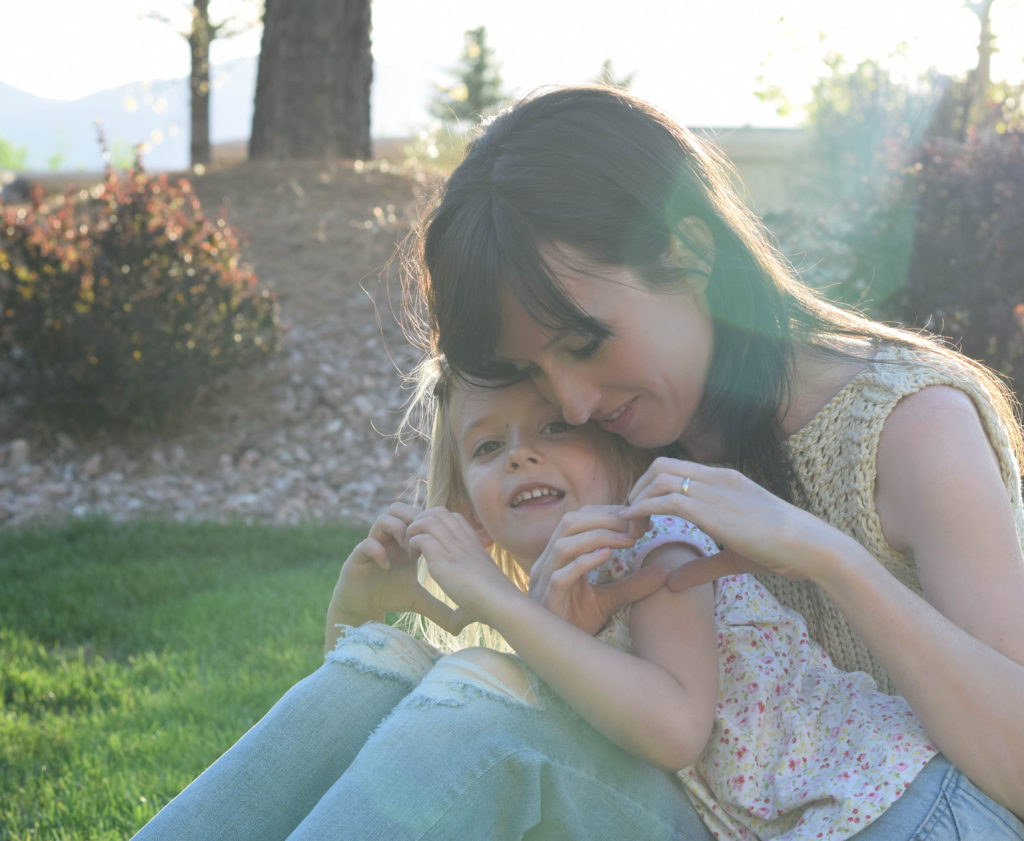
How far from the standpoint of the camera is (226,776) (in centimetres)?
194

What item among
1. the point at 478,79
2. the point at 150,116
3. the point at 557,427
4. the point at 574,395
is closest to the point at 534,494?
the point at 557,427

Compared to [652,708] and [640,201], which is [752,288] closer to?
[640,201]

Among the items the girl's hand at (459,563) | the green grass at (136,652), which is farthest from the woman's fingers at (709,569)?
the green grass at (136,652)

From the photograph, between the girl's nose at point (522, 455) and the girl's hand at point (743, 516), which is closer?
the girl's hand at point (743, 516)

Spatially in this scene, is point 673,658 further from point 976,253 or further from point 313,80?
point 313,80

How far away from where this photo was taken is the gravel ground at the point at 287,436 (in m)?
5.51

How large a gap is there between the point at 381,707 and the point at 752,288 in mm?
1047

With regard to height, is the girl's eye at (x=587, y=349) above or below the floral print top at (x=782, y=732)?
above

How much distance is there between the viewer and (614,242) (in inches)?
82.0

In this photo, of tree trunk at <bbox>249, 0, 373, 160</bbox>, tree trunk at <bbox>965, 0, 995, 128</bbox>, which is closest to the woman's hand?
tree trunk at <bbox>249, 0, 373, 160</bbox>

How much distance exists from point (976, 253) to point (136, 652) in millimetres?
4123

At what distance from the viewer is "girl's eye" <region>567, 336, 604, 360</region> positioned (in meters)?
2.07

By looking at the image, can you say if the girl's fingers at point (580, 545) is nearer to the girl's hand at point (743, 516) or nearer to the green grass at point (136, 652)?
the girl's hand at point (743, 516)

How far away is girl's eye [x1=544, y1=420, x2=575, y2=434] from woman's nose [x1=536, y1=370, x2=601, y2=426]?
0.13m
